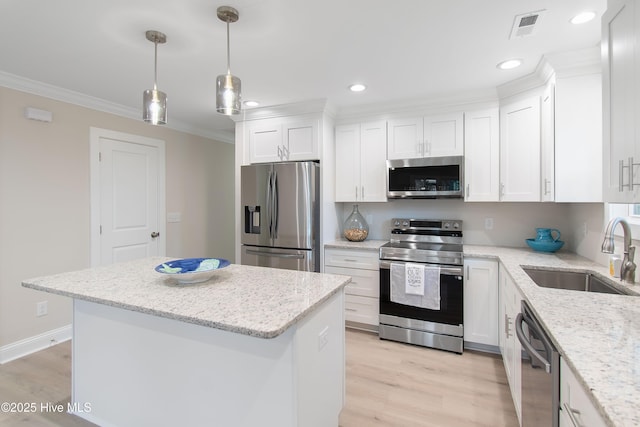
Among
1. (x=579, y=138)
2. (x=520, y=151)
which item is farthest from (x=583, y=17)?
(x=520, y=151)

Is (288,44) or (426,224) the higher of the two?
(288,44)

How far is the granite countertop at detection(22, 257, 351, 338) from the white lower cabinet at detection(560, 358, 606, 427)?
2.87 ft

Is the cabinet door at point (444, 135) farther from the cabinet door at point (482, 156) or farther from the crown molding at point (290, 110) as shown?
the crown molding at point (290, 110)

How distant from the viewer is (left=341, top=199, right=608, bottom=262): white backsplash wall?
2.70m

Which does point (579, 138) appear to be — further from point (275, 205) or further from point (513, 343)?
point (275, 205)

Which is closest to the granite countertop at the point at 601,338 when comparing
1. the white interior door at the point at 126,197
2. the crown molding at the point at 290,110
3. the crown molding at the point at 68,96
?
the crown molding at the point at 290,110

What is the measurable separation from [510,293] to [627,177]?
1125 millimetres

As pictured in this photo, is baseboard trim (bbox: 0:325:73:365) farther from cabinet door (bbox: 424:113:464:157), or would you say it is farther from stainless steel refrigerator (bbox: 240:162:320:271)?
cabinet door (bbox: 424:113:464:157)

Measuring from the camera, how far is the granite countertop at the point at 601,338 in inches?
28.7

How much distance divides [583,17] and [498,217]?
186 cm

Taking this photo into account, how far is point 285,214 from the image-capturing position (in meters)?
3.20

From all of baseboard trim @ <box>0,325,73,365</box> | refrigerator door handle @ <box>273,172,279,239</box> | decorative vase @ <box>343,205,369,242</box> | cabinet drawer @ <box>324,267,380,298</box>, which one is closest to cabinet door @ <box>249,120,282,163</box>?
refrigerator door handle @ <box>273,172,279,239</box>

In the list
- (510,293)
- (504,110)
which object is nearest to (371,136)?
(504,110)

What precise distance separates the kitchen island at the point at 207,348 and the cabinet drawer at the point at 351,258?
4.61 feet
